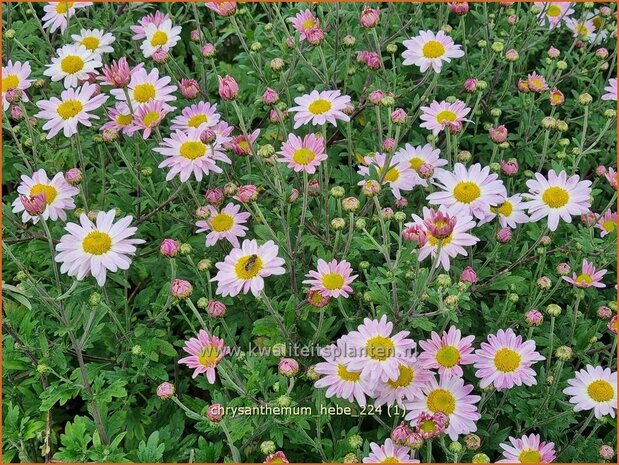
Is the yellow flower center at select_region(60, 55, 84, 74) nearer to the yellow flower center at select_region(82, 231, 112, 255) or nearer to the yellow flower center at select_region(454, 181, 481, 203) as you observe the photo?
the yellow flower center at select_region(82, 231, 112, 255)

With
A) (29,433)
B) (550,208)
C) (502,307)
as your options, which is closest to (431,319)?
(502,307)

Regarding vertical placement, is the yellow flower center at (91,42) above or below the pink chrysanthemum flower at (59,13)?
below

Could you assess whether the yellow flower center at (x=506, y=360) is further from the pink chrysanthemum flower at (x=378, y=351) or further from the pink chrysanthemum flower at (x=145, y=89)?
the pink chrysanthemum flower at (x=145, y=89)

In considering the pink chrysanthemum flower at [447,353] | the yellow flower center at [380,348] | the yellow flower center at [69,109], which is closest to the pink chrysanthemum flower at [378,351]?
the yellow flower center at [380,348]

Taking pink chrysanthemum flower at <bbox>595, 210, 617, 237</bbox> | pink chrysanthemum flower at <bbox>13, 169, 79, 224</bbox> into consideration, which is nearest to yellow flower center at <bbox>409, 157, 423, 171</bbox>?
pink chrysanthemum flower at <bbox>595, 210, 617, 237</bbox>

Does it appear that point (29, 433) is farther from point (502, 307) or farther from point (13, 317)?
point (502, 307)
